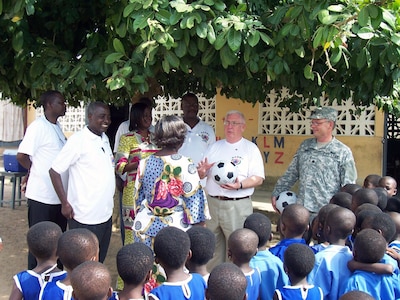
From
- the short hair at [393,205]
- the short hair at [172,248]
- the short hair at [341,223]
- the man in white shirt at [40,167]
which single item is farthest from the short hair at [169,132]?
the short hair at [393,205]

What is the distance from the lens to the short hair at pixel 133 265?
2191mm

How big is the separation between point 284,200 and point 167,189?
144cm

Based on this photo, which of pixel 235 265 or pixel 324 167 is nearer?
pixel 235 265

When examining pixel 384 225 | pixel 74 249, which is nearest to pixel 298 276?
pixel 384 225

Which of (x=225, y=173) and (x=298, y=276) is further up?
(x=225, y=173)

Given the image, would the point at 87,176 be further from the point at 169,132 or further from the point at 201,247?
the point at 201,247

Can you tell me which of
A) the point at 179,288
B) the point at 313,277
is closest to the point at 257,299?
the point at 313,277

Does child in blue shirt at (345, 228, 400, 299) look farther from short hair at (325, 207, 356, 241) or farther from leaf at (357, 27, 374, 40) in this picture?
leaf at (357, 27, 374, 40)

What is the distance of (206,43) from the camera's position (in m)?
3.19

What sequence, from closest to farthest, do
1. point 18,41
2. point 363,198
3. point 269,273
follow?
point 269,273 → point 363,198 → point 18,41

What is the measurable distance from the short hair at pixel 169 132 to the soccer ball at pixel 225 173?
0.79 m

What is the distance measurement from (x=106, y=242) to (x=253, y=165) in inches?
55.0

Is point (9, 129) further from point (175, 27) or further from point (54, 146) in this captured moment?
point (175, 27)

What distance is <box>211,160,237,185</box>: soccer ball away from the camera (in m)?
3.91
